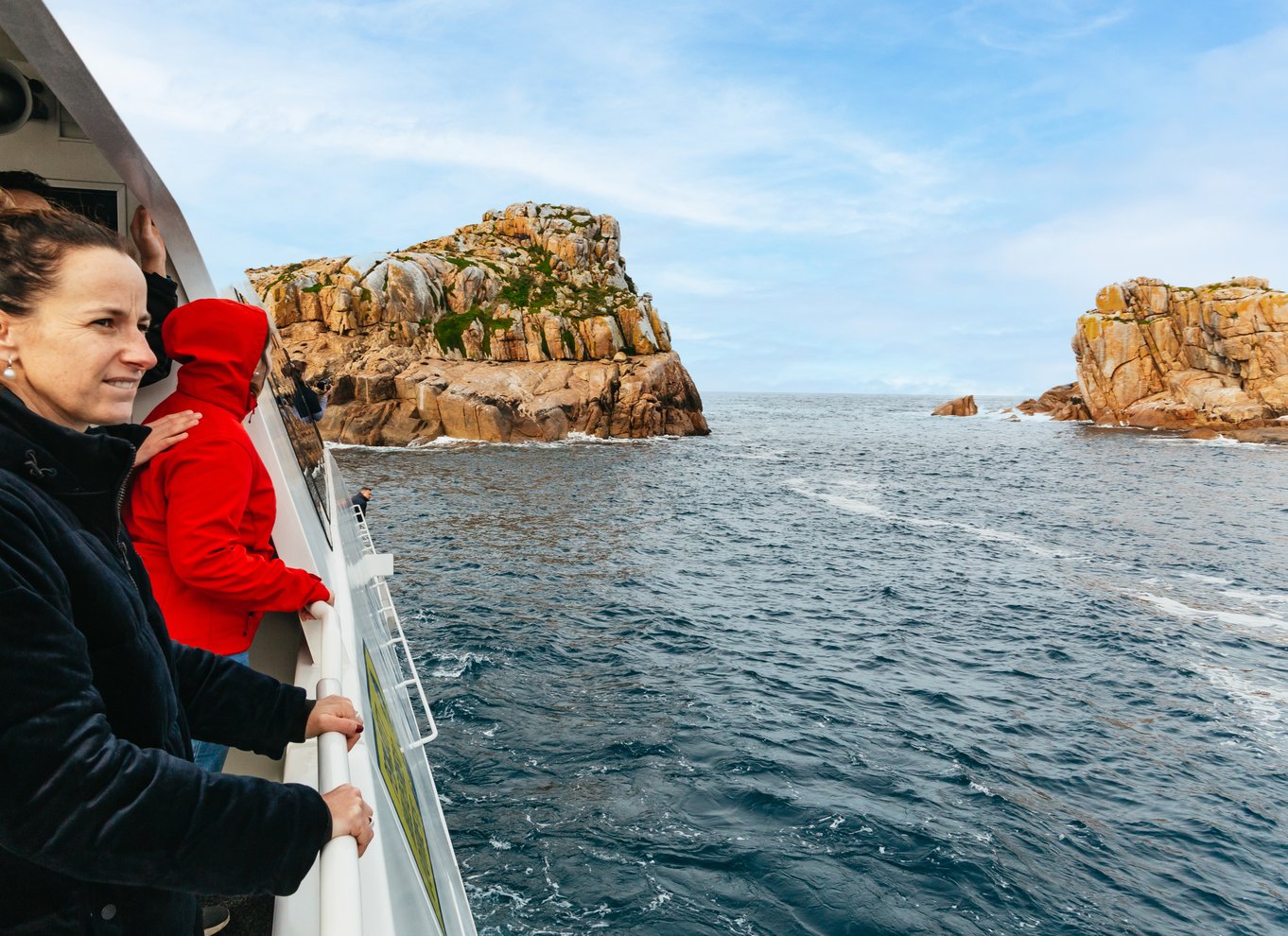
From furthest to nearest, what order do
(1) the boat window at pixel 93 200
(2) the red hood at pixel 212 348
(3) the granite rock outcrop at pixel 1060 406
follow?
(3) the granite rock outcrop at pixel 1060 406, (1) the boat window at pixel 93 200, (2) the red hood at pixel 212 348

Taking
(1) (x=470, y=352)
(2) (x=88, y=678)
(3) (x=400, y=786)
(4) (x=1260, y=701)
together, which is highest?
(1) (x=470, y=352)

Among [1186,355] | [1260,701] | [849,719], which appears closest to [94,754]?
[849,719]

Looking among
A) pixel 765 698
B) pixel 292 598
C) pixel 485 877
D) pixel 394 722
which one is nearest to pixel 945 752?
pixel 765 698

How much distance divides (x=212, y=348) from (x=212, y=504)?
75 cm

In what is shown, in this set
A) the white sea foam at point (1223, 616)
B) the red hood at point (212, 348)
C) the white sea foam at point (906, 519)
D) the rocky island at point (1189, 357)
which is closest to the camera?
the red hood at point (212, 348)

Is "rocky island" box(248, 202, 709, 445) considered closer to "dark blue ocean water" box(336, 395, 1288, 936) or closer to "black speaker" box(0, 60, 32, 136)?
"dark blue ocean water" box(336, 395, 1288, 936)

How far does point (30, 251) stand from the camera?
1523 millimetres

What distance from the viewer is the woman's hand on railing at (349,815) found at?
1.78 meters

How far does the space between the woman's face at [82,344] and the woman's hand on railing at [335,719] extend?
117 cm

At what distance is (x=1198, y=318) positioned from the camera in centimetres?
6962

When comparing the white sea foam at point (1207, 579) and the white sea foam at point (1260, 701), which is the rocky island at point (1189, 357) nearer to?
the white sea foam at point (1207, 579)

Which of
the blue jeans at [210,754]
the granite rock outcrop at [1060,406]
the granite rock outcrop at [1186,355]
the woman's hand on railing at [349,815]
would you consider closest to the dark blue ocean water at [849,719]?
the blue jeans at [210,754]

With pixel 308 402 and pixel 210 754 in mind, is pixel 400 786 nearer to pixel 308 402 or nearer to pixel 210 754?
pixel 210 754

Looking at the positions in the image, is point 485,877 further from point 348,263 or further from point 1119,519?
point 348,263
